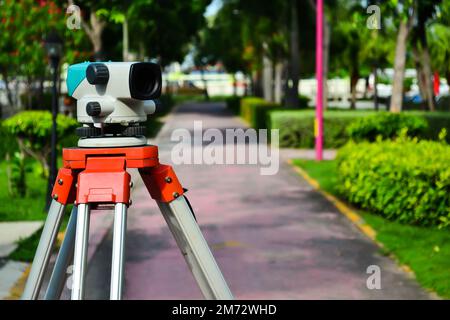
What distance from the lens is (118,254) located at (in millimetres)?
3488

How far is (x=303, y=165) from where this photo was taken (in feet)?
67.3

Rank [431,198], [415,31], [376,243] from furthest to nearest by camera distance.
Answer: [415,31], [431,198], [376,243]

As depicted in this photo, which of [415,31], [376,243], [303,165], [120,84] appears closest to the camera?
[120,84]

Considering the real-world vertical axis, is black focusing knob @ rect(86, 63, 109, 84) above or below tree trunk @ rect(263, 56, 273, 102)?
above

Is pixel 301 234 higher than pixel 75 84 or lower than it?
lower

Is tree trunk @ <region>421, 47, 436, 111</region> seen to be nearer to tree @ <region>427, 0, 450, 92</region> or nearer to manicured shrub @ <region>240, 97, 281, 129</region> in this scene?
manicured shrub @ <region>240, 97, 281, 129</region>

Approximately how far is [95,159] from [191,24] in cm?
4885

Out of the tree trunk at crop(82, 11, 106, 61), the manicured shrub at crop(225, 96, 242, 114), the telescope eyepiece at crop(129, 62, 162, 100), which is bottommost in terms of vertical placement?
the manicured shrub at crop(225, 96, 242, 114)

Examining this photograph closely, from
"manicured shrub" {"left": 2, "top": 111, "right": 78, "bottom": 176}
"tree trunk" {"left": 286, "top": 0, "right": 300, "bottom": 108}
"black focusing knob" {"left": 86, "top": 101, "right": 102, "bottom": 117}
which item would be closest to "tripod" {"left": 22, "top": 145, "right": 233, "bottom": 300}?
"black focusing knob" {"left": 86, "top": 101, "right": 102, "bottom": 117}

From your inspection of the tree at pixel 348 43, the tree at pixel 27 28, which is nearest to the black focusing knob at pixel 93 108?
the tree at pixel 27 28

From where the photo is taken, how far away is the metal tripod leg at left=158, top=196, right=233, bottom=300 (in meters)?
3.61
